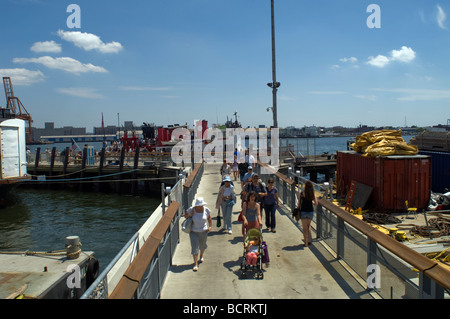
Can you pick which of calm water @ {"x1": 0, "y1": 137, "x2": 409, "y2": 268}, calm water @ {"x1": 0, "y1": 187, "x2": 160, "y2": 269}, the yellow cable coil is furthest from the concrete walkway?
the yellow cable coil

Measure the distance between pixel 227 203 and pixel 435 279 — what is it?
18.1 ft

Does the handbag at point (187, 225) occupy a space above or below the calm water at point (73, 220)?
above

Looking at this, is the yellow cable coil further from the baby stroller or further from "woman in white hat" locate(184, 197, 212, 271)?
"woman in white hat" locate(184, 197, 212, 271)

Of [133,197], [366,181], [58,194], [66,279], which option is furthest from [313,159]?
[66,279]

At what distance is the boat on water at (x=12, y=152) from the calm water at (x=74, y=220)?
2.76m

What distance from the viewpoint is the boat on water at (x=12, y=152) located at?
23.0 meters

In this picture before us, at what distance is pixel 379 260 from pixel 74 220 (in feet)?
70.6

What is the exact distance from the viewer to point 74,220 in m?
22.9

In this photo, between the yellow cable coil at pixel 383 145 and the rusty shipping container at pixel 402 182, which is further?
the yellow cable coil at pixel 383 145

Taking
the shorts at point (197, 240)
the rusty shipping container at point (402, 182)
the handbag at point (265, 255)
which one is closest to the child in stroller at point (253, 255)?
the handbag at point (265, 255)

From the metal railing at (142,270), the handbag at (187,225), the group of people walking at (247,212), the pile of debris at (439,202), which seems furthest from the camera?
the pile of debris at (439,202)

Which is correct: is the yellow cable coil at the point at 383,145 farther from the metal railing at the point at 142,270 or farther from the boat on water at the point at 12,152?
the boat on water at the point at 12,152

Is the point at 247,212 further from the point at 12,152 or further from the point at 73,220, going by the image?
the point at 12,152
